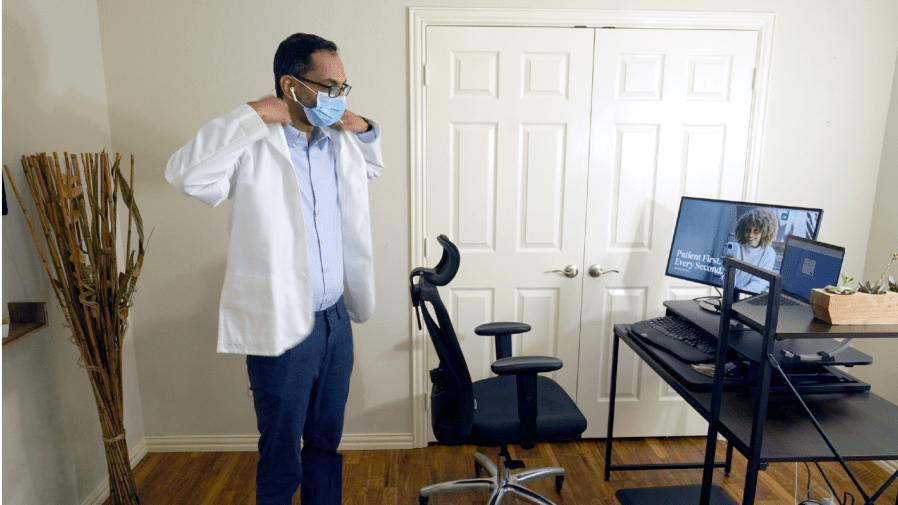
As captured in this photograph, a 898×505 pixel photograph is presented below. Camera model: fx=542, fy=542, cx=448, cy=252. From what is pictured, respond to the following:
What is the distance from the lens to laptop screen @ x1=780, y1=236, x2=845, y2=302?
1.54m

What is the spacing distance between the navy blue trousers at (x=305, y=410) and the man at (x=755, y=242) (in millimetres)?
1559

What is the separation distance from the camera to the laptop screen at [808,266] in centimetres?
154

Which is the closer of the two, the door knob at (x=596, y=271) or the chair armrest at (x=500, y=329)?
the chair armrest at (x=500, y=329)

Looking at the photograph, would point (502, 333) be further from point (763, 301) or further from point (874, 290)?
point (874, 290)

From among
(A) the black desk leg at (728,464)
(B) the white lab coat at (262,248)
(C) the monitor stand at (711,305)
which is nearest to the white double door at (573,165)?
(C) the monitor stand at (711,305)

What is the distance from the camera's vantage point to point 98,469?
2285 mm

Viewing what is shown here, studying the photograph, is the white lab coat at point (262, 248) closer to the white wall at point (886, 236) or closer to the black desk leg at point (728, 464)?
the black desk leg at point (728, 464)

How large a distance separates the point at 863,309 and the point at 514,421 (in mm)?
1074

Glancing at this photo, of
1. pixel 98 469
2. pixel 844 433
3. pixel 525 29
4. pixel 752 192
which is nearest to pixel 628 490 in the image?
pixel 844 433

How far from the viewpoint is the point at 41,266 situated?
1.98 m

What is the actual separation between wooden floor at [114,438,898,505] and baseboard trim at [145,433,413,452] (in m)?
0.03

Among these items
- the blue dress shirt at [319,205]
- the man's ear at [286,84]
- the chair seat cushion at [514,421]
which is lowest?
the chair seat cushion at [514,421]

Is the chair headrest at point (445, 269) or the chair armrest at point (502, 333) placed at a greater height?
the chair headrest at point (445, 269)

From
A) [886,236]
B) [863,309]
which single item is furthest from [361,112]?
[886,236]
